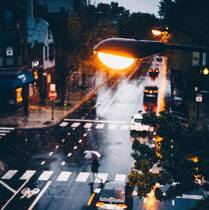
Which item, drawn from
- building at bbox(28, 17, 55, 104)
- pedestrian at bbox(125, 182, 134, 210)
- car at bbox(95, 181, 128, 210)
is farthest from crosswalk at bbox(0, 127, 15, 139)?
car at bbox(95, 181, 128, 210)

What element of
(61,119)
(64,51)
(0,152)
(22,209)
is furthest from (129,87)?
(22,209)

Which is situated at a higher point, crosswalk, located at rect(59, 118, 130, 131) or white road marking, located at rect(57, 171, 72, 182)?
crosswalk, located at rect(59, 118, 130, 131)

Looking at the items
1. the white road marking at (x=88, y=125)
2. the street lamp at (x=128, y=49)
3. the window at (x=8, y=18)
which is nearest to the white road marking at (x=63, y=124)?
the white road marking at (x=88, y=125)

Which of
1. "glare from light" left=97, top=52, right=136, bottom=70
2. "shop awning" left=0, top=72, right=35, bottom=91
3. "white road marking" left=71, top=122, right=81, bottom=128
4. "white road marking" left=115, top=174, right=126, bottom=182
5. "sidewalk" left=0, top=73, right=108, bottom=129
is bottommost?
"white road marking" left=115, top=174, right=126, bottom=182

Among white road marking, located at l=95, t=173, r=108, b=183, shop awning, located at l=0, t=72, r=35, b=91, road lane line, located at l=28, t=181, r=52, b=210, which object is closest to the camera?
road lane line, located at l=28, t=181, r=52, b=210

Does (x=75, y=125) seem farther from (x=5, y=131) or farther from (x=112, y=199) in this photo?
(x=112, y=199)

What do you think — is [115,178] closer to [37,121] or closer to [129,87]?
[37,121]

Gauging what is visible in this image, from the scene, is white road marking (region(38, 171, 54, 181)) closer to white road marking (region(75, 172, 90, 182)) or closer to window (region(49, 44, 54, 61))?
white road marking (region(75, 172, 90, 182))
